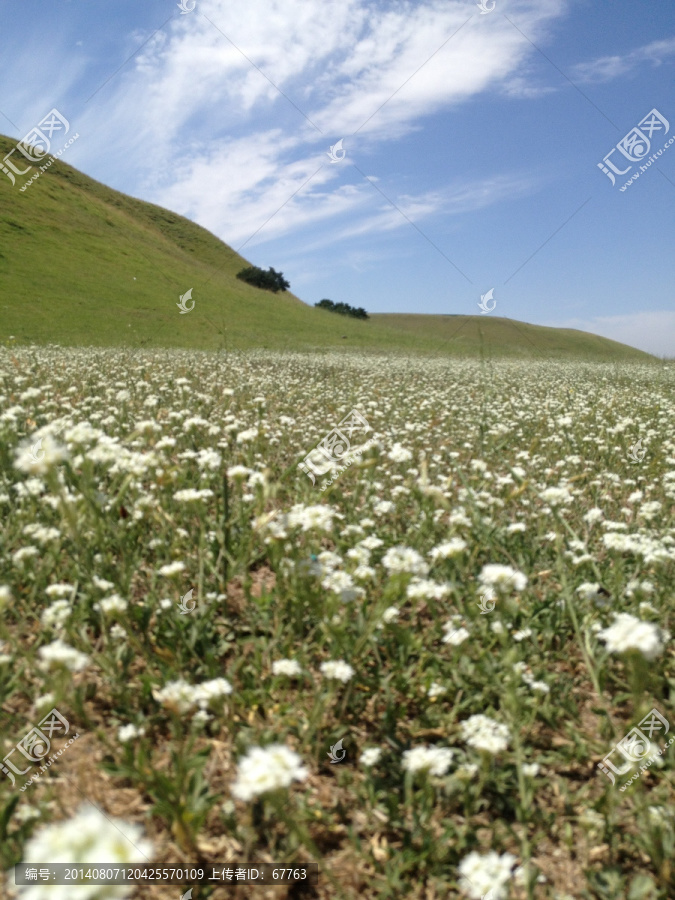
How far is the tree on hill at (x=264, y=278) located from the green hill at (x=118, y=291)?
1793 millimetres

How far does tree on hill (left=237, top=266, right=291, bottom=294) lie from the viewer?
6238 cm

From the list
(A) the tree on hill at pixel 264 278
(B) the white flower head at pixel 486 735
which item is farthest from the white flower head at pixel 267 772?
(A) the tree on hill at pixel 264 278

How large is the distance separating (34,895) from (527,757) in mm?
1948

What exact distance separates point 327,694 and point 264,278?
209 feet

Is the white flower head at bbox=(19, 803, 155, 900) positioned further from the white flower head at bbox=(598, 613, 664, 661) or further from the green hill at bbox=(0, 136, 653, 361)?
the green hill at bbox=(0, 136, 653, 361)

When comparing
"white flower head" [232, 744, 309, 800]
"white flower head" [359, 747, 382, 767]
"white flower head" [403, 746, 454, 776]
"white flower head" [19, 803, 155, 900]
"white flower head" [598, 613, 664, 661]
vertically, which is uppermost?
"white flower head" [598, 613, 664, 661]

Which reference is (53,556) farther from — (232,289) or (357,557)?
(232,289)

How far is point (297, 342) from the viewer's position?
33469 mm

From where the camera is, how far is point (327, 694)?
230 cm

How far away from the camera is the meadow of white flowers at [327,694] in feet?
6.34

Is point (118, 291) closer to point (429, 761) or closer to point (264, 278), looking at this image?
point (264, 278)

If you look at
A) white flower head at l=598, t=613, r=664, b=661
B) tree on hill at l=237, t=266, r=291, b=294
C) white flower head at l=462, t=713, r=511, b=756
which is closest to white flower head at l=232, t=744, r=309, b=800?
white flower head at l=462, t=713, r=511, b=756

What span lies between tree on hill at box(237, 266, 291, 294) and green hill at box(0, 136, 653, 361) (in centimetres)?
179

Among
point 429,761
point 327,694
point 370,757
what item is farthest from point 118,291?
point 429,761
